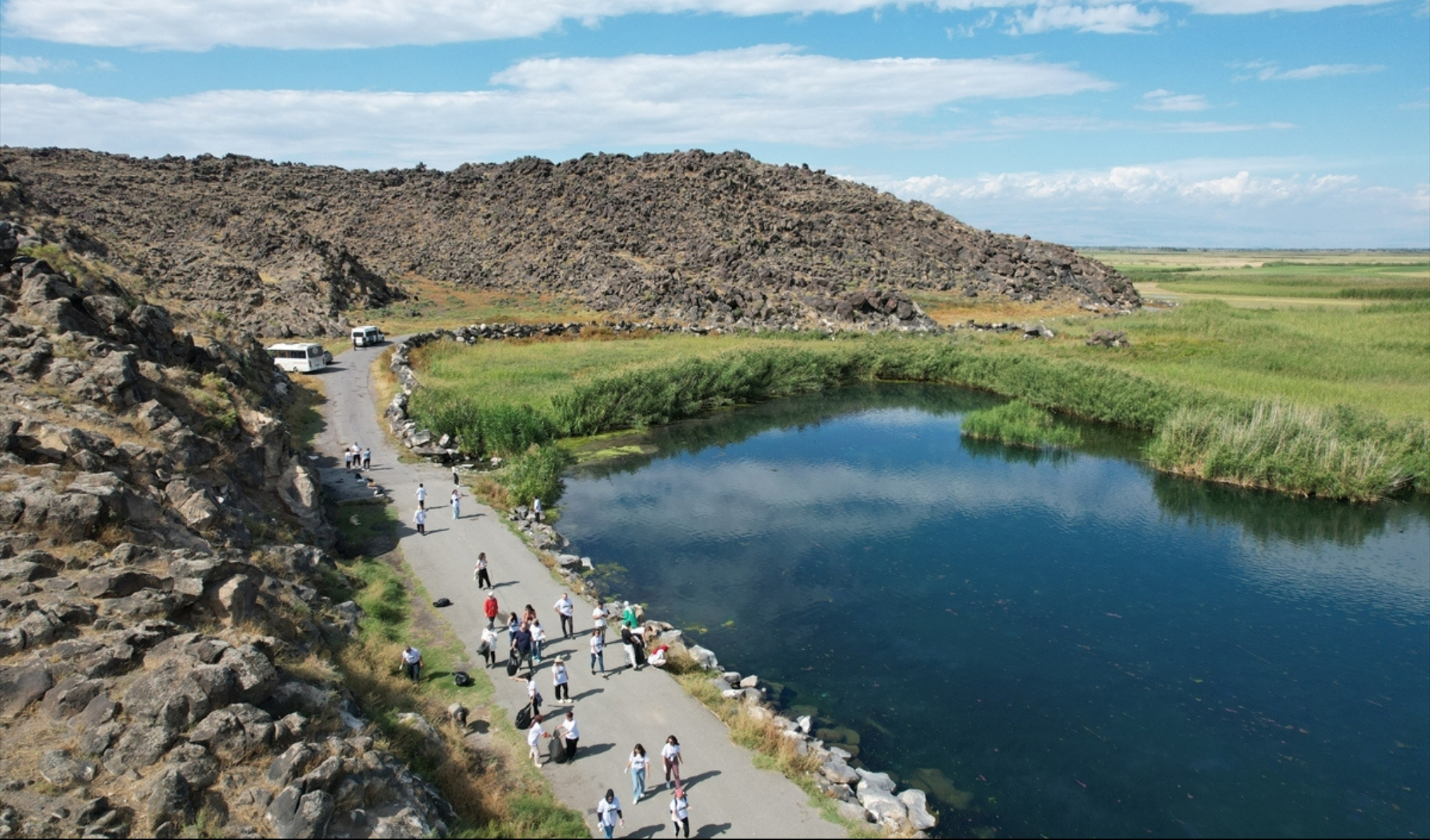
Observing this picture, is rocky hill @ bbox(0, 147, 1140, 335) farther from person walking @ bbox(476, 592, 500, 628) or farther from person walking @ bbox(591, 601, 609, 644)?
person walking @ bbox(591, 601, 609, 644)

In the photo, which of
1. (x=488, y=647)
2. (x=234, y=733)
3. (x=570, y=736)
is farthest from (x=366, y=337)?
(x=234, y=733)

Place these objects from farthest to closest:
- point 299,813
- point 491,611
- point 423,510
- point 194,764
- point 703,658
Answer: point 423,510 → point 491,611 → point 703,658 → point 194,764 → point 299,813

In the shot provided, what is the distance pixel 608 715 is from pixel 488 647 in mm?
4113

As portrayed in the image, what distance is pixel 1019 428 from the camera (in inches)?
2031

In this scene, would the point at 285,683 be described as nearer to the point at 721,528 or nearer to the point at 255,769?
the point at 255,769

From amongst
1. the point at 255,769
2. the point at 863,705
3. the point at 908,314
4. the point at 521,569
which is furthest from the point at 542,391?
the point at 908,314

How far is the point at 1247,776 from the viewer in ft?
63.6

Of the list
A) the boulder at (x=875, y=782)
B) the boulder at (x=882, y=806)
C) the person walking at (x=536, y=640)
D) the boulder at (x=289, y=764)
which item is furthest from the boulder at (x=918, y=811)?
the boulder at (x=289, y=764)

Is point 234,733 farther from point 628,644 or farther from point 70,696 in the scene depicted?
point 628,644

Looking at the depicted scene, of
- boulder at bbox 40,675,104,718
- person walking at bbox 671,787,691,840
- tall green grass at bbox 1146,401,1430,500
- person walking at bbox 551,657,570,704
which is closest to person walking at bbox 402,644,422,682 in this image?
person walking at bbox 551,657,570,704

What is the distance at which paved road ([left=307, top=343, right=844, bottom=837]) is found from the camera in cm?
1594

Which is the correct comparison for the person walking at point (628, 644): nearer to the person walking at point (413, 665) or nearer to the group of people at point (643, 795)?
the group of people at point (643, 795)

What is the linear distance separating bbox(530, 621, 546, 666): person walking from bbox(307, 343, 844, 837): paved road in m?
Answer: 0.37

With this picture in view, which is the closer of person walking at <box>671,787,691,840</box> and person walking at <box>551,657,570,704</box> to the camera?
person walking at <box>671,787,691,840</box>
